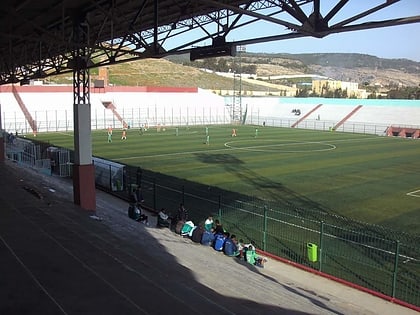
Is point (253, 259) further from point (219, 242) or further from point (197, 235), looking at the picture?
point (197, 235)

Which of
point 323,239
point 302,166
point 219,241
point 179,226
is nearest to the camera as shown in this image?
point 219,241

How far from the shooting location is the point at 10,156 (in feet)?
111

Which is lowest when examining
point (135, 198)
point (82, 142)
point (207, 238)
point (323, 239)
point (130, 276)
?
point (323, 239)

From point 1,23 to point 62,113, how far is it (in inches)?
1889

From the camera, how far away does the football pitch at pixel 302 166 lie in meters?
21.2

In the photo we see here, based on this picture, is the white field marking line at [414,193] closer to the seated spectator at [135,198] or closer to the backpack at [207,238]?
the seated spectator at [135,198]

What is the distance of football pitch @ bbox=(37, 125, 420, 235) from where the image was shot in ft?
69.7

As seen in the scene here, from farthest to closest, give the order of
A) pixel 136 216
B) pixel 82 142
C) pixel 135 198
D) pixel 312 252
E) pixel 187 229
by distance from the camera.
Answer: pixel 135 198, pixel 82 142, pixel 136 216, pixel 187 229, pixel 312 252

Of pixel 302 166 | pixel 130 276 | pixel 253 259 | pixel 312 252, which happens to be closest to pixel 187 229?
pixel 253 259

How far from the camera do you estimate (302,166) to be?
32125mm

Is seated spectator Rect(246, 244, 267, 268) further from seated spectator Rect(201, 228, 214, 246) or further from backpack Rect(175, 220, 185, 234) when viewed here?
backpack Rect(175, 220, 185, 234)

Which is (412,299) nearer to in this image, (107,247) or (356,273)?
(356,273)

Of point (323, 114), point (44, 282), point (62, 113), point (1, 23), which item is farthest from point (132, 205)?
point (323, 114)

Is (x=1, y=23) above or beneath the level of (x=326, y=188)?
above
